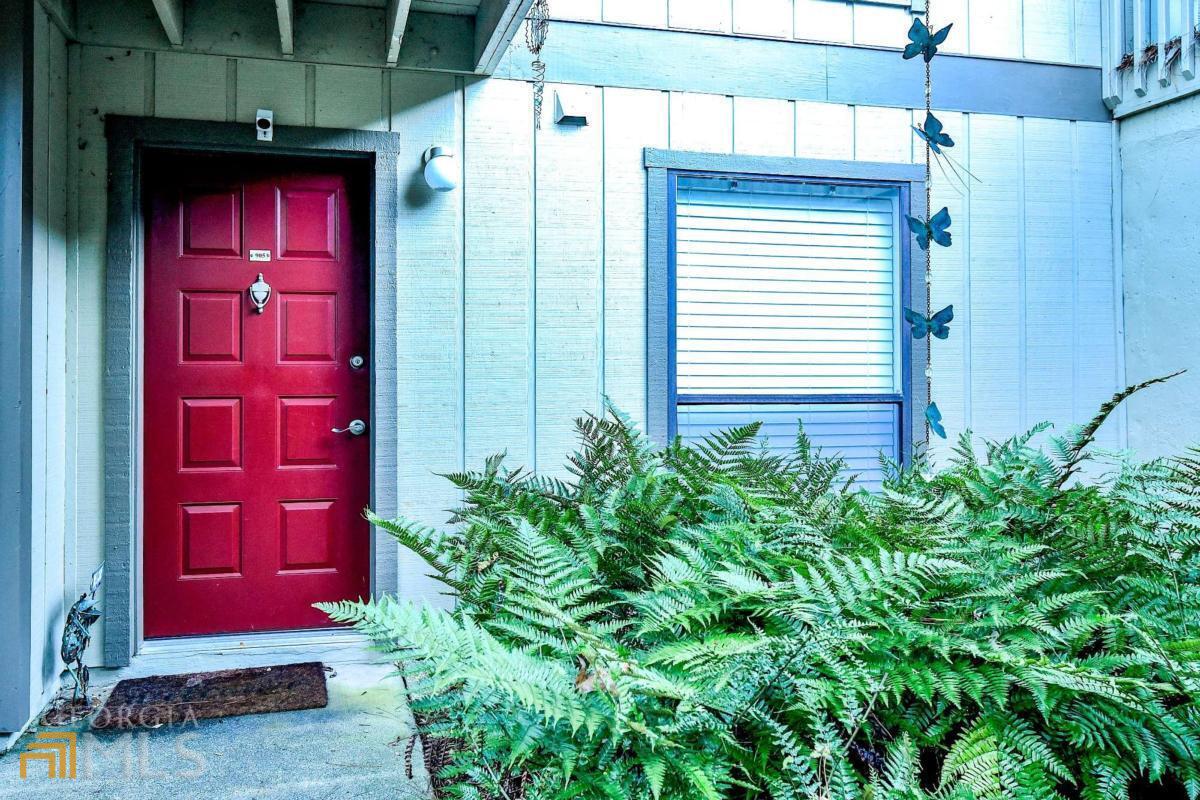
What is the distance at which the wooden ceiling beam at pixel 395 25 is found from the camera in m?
2.82

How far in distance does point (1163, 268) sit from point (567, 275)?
2558 millimetres

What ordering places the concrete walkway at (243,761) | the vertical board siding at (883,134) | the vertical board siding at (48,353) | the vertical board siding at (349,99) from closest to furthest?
the concrete walkway at (243,761), the vertical board siding at (48,353), the vertical board siding at (349,99), the vertical board siding at (883,134)

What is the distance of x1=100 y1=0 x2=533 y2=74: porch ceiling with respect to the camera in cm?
297

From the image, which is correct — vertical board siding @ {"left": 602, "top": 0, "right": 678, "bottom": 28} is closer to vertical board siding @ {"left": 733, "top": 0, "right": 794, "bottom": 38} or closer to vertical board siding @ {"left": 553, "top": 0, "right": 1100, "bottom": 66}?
vertical board siding @ {"left": 553, "top": 0, "right": 1100, "bottom": 66}

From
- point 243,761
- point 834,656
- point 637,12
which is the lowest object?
point 243,761

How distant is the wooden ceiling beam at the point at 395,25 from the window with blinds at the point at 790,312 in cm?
118

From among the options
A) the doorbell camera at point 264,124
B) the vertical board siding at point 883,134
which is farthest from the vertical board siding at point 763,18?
the doorbell camera at point 264,124

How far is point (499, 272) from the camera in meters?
3.36

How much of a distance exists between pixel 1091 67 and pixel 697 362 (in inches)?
88.8

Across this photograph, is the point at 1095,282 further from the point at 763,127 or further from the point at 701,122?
the point at 701,122

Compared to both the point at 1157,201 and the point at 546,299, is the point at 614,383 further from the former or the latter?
the point at 1157,201

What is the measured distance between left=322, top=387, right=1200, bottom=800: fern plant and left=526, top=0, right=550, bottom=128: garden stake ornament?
2538 millimetres

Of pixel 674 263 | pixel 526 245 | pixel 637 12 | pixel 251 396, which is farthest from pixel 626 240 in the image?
pixel 251 396

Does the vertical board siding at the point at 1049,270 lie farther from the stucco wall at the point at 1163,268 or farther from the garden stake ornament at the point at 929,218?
the garden stake ornament at the point at 929,218
